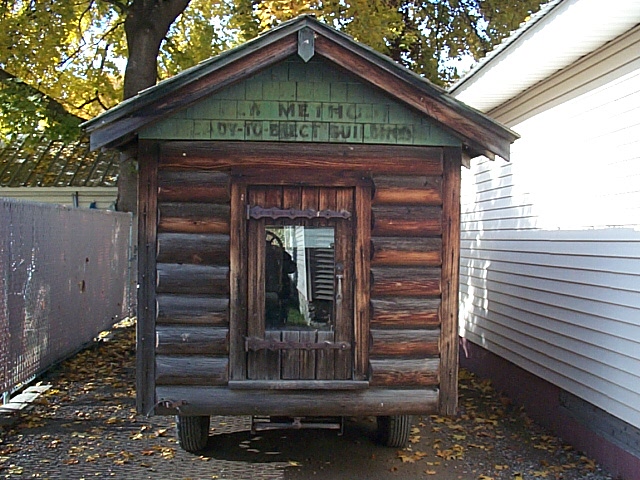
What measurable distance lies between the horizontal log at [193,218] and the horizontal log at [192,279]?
301 millimetres

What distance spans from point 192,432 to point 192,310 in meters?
1.32

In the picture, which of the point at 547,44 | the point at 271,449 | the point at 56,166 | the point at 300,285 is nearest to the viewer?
the point at 300,285

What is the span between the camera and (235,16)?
54.5 feet

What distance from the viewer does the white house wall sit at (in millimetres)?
6727

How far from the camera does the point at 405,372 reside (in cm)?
666

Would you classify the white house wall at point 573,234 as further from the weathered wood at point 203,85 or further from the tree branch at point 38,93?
→ the tree branch at point 38,93

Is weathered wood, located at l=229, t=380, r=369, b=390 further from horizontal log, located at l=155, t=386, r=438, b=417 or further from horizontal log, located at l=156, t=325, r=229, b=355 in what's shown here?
horizontal log, located at l=156, t=325, r=229, b=355

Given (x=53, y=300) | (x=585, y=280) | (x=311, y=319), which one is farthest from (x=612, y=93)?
(x=53, y=300)

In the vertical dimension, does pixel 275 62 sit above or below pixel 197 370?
above

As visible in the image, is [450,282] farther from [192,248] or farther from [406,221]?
[192,248]

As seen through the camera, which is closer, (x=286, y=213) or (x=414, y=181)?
(x=286, y=213)

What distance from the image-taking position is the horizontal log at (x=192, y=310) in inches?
257

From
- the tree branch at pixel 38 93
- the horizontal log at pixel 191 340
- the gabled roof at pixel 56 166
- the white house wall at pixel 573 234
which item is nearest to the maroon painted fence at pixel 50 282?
the tree branch at pixel 38 93

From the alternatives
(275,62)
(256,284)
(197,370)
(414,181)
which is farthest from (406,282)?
(275,62)
